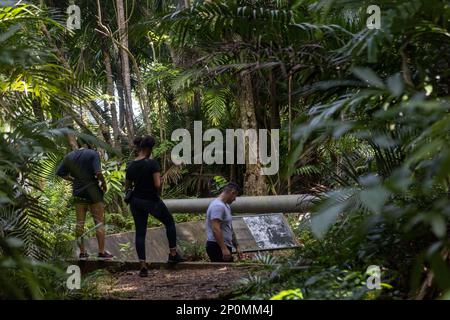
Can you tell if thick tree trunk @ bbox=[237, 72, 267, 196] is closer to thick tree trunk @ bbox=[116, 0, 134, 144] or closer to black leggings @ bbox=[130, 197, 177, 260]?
thick tree trunk @ bbox=[116, 0, 134, 144]

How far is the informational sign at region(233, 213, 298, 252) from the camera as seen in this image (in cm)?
723

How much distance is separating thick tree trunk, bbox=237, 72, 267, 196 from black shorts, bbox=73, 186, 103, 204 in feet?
12.3

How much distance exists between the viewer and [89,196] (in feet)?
20.8

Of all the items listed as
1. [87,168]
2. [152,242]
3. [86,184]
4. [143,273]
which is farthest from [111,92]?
[143,273]

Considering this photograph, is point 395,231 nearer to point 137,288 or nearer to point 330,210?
point 330,210

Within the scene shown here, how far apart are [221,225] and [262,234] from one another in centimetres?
91

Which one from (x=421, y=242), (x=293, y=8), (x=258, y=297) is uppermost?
(x=293, y=8)

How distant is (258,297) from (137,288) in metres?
1.95

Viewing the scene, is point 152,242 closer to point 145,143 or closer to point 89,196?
point 89,196

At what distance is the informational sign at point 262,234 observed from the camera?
7230 millimetres

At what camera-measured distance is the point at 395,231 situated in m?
3.76

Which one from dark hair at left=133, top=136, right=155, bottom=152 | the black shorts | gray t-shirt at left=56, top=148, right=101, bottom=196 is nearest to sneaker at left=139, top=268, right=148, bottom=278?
the black shorts

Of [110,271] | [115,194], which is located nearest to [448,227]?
[110,271]
